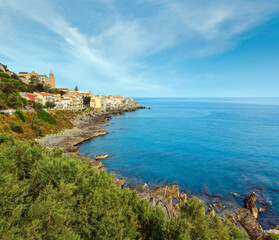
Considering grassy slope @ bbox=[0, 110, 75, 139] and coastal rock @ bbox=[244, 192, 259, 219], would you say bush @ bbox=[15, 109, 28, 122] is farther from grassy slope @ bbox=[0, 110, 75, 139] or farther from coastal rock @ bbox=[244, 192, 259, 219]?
coastal rock @ bbox=[244, 192, 259, 219]

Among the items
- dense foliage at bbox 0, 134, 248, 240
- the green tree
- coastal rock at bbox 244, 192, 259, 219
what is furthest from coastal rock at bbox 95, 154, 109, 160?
the green tree

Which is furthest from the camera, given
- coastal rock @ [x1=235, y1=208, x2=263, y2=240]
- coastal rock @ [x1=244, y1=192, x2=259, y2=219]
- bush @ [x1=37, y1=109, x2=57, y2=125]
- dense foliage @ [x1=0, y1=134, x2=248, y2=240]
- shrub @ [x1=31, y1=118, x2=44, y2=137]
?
bush @ [x1=37, y1=109, x2=57, y2=125]

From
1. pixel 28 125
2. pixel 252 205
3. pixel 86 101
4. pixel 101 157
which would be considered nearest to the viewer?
pixel 252 205

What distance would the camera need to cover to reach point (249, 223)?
17.5m

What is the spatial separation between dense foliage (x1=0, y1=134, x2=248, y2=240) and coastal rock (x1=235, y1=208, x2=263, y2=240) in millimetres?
7121

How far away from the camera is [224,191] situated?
974 inches

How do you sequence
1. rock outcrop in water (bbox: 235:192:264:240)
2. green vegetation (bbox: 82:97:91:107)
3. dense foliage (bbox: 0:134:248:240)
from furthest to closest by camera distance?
green vegetation (bbox: 82:97:91:107)
rock outcrop in water (bbox: 235:192:264:240)
dense foliage (bbox: 0:134:248:240)

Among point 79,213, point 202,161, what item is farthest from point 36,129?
point 202,161

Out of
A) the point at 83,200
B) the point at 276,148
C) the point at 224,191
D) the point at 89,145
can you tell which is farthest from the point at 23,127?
the point at 276,148

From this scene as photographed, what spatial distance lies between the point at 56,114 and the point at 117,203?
197 ft

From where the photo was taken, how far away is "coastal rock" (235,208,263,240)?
15883mm

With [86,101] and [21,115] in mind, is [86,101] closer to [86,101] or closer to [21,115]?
[86,101]

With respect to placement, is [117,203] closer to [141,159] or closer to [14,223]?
[14,223]

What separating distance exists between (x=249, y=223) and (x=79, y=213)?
18.1 m
